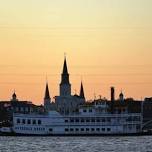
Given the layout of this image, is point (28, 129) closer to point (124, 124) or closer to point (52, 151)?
point (124, 124)

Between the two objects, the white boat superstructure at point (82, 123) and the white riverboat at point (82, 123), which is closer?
the white riverboat at point (82, 123)

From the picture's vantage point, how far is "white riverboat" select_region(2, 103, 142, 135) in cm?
17912

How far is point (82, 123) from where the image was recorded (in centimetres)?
17912

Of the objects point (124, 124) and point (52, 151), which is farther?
point (124, 124)

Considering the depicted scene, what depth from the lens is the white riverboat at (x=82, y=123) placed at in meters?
179

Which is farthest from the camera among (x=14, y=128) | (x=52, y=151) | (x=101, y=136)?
(x=14, y=128)

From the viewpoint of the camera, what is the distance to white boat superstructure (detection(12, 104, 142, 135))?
179 m

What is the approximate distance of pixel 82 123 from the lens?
17912 centimetres

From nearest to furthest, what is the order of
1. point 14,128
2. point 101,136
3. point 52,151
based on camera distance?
point 52,151 → point 101,136 → point 14,128

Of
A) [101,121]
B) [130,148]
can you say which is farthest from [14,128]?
[130,148]

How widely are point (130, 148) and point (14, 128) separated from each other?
2675 inches

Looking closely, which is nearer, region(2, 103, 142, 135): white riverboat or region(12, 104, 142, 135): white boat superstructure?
region(2, 103, 142, 135): white riverboat

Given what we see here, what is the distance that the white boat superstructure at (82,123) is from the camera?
588 ft

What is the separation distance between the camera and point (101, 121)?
593 feet
